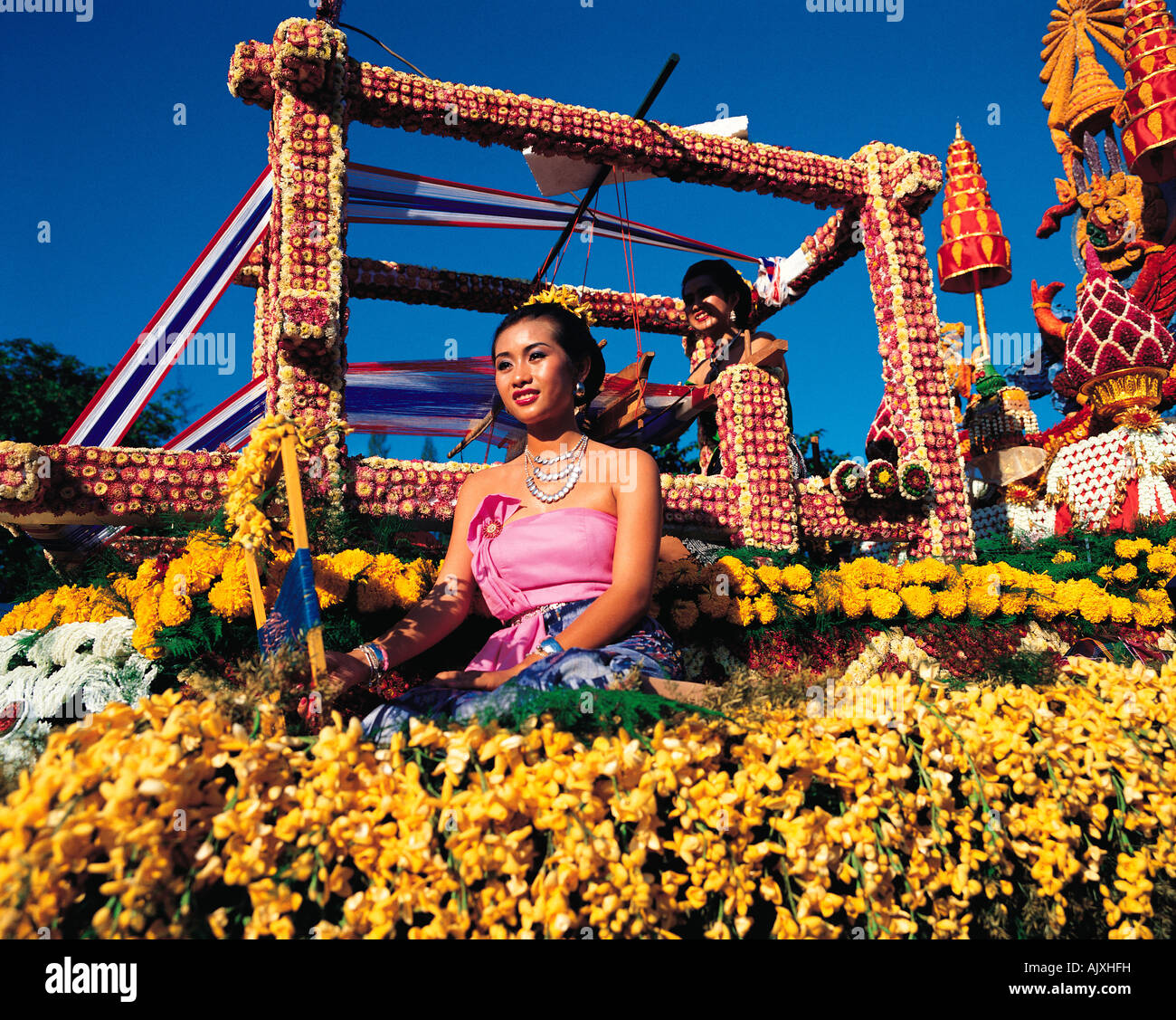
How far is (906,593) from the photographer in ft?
11.9

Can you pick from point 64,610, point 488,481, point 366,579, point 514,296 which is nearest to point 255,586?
point 366,579

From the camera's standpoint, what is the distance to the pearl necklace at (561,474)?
7.46ft

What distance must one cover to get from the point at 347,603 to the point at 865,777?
6.11 feet

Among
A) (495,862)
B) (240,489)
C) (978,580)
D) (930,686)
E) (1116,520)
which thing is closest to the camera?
(495,862)

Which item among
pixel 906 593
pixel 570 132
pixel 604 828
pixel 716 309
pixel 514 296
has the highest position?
pixel 570 132

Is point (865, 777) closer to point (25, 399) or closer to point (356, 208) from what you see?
point (356, 208)

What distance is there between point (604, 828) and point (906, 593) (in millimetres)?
3033

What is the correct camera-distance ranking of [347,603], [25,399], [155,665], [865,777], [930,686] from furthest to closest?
[25,399] < [347,603] < [155,665] < [930,686] < [865,777]

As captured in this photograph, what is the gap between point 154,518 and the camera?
A: 11.5ft

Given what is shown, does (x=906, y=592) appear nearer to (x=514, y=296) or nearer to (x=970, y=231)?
(x=514, y=296)

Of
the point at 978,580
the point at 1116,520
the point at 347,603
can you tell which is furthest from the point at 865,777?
the point at 1116,520

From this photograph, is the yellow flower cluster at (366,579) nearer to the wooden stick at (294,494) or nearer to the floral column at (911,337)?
the wooden stick at (294,494)

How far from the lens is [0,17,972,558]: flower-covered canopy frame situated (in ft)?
12.2
